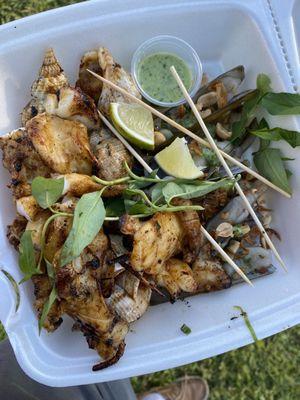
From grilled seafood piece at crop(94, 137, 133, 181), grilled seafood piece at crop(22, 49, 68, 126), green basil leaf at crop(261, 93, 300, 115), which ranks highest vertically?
grilled seafood piece at crop(22, 49, 68, 126)

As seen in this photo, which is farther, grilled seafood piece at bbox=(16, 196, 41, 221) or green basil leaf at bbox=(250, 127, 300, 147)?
green basil leaf at bbox=(250, 127, 300, 147)

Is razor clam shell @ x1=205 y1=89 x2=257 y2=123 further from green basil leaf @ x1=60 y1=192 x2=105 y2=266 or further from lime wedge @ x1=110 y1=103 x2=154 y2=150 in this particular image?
green basil leaf @ x1=60 y1=192 x2=105 y2=266

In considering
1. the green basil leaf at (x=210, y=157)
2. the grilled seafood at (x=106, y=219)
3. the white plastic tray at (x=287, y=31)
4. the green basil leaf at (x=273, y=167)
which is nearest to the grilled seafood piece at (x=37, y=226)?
the grilled seafood at (x=106, y=219)

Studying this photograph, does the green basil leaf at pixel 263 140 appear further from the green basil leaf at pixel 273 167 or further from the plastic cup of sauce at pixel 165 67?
the plastic cup of sauce at pixel 165 67

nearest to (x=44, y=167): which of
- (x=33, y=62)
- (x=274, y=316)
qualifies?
(x=33, y=62)

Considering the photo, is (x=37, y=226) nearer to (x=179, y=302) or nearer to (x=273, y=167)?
(x=179, y=302)

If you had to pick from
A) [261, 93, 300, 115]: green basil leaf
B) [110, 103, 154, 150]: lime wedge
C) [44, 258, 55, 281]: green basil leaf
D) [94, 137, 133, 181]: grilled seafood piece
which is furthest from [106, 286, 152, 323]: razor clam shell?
[261, 93, 300, 115]: green basil leaf

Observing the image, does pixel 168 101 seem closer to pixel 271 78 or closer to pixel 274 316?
pixel 271 78
